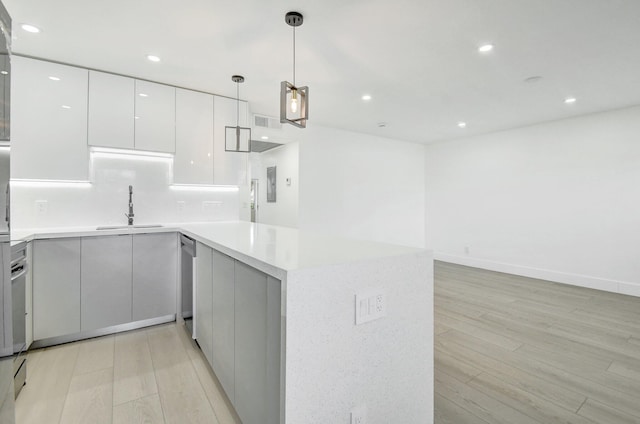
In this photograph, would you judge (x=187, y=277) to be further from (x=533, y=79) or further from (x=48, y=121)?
(x=533, y=79)

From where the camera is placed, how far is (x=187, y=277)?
107 inches

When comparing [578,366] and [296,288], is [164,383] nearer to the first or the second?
[296,288]

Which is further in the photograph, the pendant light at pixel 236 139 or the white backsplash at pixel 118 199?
the pendant light at pixel 236 139

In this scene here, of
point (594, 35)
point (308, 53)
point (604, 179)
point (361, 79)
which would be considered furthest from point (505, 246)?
point (308, 53)

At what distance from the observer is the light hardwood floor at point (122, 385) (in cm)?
171

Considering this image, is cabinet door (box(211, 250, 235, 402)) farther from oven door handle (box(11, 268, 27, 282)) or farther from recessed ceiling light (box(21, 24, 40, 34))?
recessed ceiling light (box(21, 24, 40, 34))

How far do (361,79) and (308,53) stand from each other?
803 millimetres

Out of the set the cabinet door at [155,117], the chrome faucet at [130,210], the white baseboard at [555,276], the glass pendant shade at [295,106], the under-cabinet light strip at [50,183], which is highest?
the cabinet door at [155,117]

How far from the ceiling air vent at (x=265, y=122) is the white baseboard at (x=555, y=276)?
346cm

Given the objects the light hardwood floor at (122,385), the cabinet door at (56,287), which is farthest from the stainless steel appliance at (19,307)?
the cabinet door at (56,287)

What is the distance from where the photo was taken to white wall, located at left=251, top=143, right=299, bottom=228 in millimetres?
5238

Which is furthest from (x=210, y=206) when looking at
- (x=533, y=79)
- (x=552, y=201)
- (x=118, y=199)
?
(x=552, y=201)

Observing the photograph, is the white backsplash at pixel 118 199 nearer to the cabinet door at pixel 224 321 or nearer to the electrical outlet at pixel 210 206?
the electrical outlet at pixel 210 206

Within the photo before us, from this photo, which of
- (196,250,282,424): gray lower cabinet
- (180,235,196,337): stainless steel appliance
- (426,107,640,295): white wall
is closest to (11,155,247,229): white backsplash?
(180,235,196,337): stainless steel appliance
